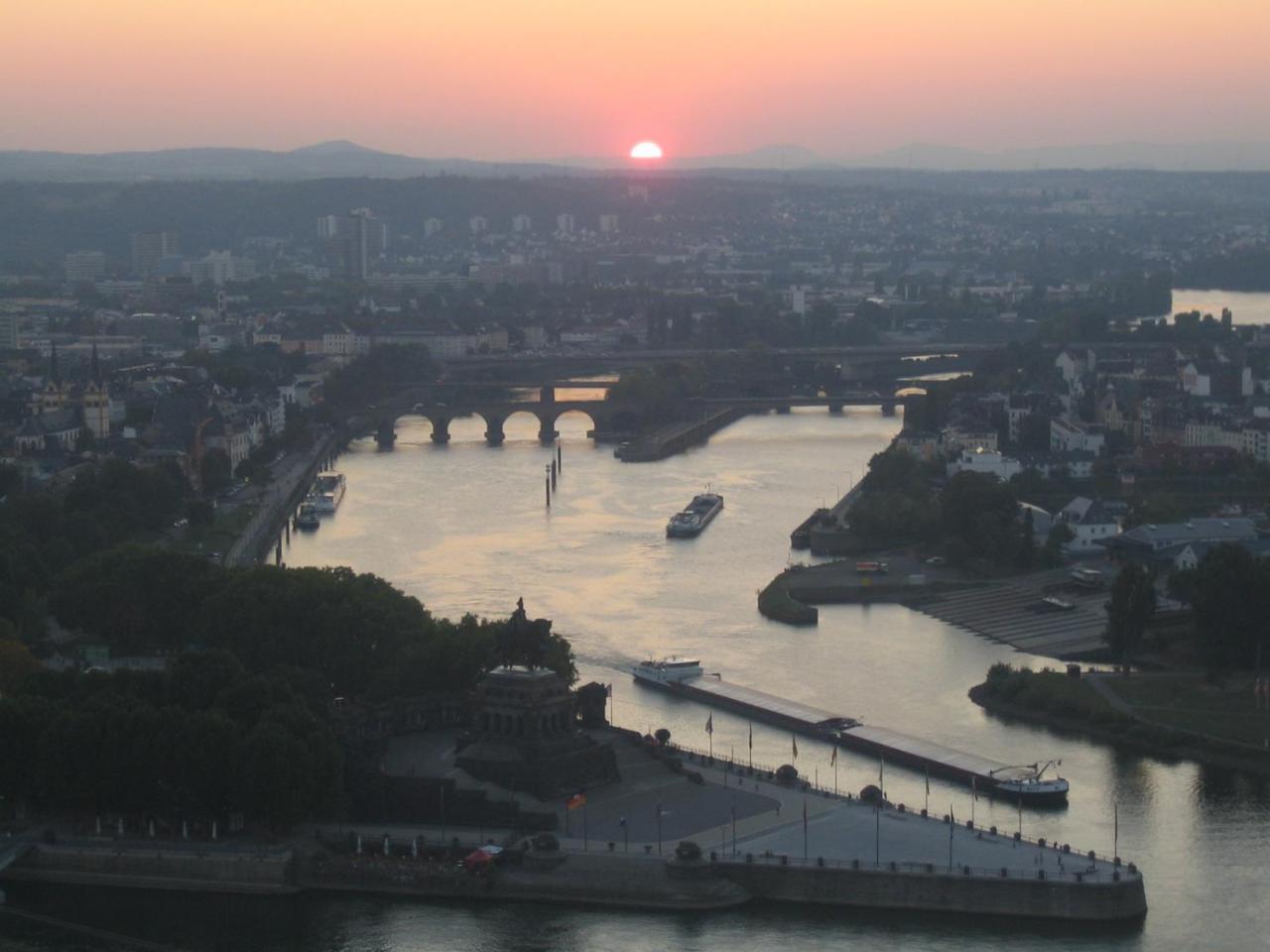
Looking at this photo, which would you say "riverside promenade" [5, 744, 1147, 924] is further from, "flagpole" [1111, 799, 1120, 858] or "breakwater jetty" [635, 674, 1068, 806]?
"breakwater jetty" [635, 674, 1068, 806]

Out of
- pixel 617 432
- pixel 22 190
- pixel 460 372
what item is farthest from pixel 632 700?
pixel 22 190

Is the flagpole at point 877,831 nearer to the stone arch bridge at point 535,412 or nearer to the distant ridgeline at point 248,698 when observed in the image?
the distant ridgeline at point 248,698

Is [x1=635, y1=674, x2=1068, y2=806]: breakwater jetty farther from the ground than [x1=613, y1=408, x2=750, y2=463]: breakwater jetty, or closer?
farther from the ground

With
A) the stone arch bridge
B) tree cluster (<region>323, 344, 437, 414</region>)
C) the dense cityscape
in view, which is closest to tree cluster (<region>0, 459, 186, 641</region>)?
the dense cityscape

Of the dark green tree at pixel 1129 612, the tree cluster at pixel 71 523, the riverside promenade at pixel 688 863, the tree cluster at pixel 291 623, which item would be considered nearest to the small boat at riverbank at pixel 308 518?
the tree cluster at pixel 71 523

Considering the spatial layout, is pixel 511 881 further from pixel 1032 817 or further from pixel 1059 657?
pixel 1059 657

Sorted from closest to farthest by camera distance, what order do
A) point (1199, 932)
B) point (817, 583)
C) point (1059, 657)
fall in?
point (1199, 932), point (1059, 657), point (817, 583)
